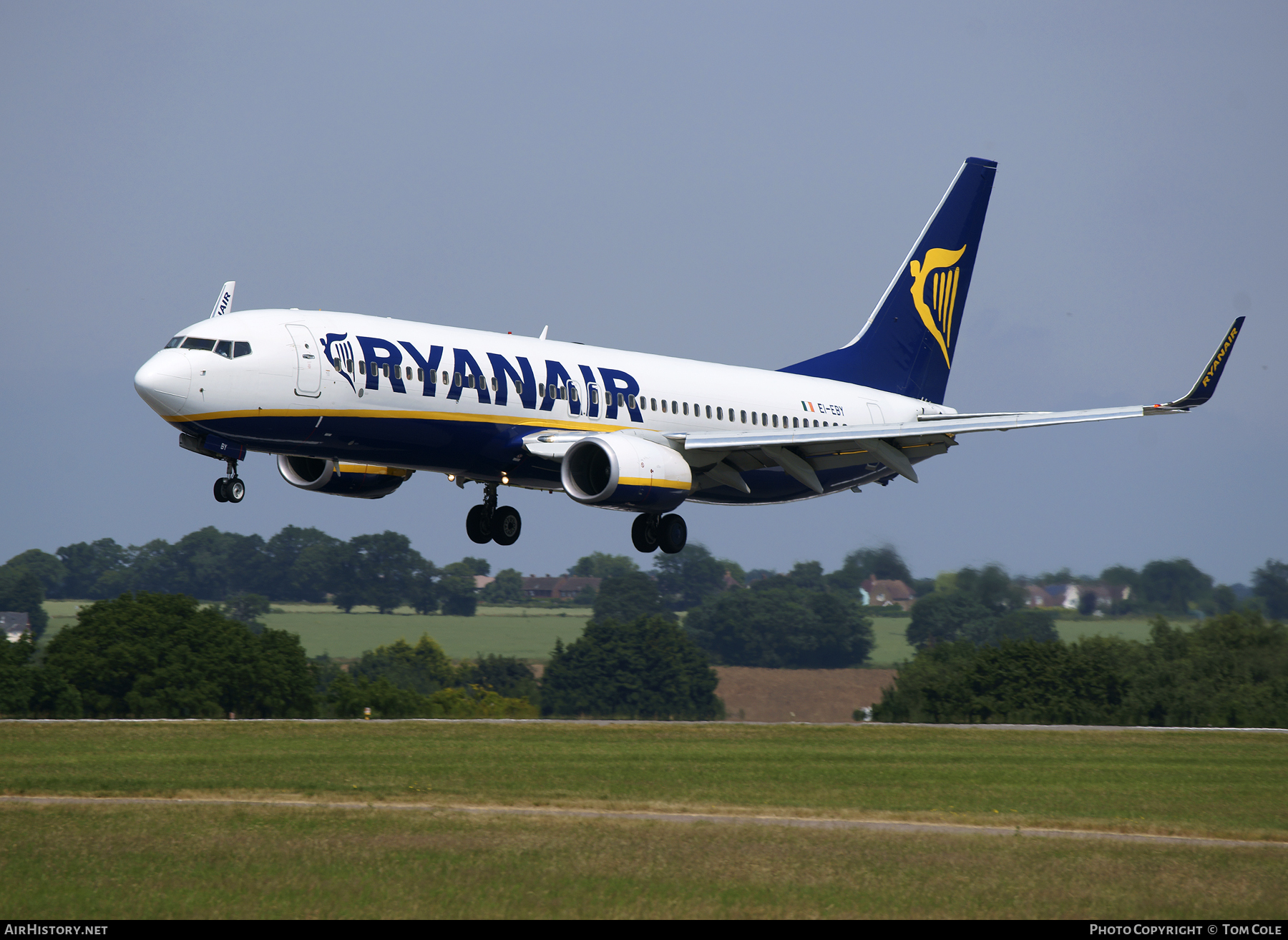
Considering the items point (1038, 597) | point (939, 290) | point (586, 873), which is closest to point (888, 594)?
point (1038, 597)

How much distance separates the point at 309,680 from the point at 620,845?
6397 cm

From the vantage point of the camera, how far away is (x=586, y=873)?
2619 centimetres

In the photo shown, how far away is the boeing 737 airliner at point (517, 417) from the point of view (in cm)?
3247

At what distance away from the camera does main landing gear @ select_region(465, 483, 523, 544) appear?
4169 cm

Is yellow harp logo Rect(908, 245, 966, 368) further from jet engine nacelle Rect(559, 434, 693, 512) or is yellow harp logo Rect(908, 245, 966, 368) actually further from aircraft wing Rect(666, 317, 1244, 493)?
jet engine nacelle Rect(559, 434, 693, 512)

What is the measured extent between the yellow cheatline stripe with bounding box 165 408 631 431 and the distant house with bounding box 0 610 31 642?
366 ft

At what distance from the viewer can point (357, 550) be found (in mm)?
153000

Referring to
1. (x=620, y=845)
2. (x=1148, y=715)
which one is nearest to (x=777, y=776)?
(x=620, y=845)

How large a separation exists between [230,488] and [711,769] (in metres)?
21.7

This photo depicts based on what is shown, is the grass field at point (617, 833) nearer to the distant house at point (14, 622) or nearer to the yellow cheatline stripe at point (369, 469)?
the yellow cheatline stripe at point (369, 469)

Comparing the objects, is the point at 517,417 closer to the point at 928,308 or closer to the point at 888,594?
the point at 928,308

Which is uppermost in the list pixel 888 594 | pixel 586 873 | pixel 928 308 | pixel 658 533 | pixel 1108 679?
pixel 928 308

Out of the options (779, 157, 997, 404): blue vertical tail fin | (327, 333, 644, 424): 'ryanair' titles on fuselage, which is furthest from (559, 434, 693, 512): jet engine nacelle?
(779, 157, 997, 404): blue vertical tail fin
